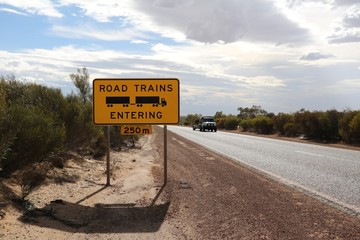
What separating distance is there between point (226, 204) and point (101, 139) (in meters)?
8.71

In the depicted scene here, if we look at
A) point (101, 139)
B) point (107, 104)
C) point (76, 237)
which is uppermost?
point (107, 104)

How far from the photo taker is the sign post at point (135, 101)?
10.1 m

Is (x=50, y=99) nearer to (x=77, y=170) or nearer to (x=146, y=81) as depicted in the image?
(x=77, y=170)

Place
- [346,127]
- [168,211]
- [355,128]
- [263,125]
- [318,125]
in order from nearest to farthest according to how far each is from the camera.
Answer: [168,211] < [355,128] < [346,127] < [318,125] < [263,125]

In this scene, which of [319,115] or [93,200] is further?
[319,115]

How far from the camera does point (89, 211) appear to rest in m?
7.39

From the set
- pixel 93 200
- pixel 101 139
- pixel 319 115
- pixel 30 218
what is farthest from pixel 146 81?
pixel 319 115

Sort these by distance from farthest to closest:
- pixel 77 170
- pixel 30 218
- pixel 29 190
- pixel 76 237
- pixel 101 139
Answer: pixel 101 139
pixel 77 170
pixel 29 190
pixel 30 218
pixel 76 237

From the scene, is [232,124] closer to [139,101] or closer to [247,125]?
[247,125]

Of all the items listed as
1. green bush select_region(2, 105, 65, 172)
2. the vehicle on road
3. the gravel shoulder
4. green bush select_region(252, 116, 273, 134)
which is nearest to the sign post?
the gravel shoulder

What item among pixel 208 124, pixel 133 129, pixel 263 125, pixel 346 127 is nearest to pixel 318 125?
pixel 346 127

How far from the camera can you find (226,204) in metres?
8.02

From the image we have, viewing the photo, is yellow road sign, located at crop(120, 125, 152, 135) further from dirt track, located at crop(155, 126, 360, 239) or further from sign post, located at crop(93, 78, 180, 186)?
dirt track, located at crop(155, 126, 360, 239)

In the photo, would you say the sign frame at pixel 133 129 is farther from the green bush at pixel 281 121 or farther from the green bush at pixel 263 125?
the green bush at pixel 263 125
